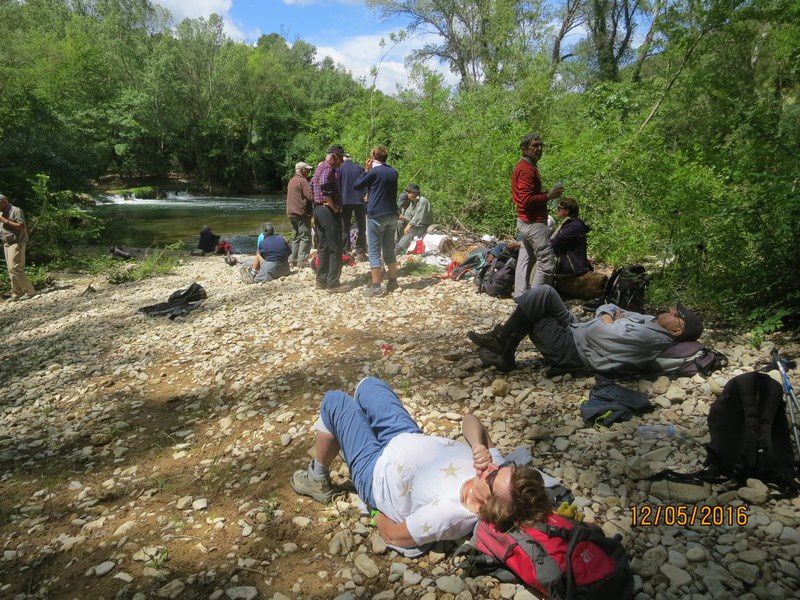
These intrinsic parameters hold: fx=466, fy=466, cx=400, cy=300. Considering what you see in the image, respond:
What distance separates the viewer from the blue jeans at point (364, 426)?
3289 mm

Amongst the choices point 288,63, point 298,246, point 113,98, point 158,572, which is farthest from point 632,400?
point 288,63

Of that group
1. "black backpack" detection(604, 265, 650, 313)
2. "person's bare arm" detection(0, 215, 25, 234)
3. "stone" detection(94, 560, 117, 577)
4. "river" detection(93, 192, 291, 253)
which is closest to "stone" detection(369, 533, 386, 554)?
"stone" detection(94, 560, 117, 577)

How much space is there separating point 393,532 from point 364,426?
0.75m

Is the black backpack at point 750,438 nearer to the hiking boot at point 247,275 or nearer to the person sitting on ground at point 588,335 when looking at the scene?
the person sitting on ground at point 588,335

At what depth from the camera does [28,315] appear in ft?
33.4

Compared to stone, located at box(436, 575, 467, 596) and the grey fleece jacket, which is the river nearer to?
the grey fleece jacket

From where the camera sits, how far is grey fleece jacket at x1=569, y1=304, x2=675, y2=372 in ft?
14.7

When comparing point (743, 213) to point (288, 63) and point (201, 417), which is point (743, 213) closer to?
point (201, 417)

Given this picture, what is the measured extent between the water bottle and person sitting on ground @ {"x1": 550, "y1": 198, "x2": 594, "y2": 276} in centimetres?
370

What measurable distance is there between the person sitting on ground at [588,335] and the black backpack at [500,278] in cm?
272

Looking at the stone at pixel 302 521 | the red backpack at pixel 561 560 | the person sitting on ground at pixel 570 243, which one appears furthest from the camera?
the person sitting on ground at pixel 570 243

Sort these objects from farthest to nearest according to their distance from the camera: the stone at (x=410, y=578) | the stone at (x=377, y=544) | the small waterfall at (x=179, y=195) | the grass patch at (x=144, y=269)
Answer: the small waterfall at (x=179, y=195) < the grass patch at (x=144, y=269) < the stone at (x=377, y=544) < the stone at (x=410, y=578)

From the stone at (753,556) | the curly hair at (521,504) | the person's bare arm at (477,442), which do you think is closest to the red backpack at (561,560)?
the curly hair at (521,504)

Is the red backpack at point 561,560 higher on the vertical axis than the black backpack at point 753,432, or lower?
lower
